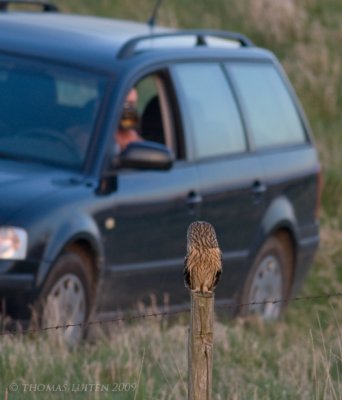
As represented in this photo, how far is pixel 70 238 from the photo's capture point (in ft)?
27.3

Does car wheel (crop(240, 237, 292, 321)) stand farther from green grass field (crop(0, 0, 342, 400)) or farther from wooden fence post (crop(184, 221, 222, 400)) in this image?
wooden fence post (crop(184, 221, 222, 400))

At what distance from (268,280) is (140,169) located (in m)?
1.75

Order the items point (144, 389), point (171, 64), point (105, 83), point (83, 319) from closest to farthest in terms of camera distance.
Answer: point (144, 389) < point (83, 319) < point (105, 83) < point (171, 64)

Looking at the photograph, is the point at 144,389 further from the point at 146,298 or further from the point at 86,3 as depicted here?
the point at 86,3

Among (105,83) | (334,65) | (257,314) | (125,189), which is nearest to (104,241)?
(125,189)

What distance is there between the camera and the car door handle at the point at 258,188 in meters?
10.1

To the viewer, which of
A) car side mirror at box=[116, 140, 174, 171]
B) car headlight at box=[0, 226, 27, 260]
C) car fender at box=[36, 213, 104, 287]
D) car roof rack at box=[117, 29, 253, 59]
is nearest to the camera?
car headlight at box=[0, 226, 27, 260]

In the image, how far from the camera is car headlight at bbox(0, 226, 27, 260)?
799 centimetres

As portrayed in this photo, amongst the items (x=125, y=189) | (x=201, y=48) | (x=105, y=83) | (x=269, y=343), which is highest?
(x=201, y=48)

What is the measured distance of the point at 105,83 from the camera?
29.9 feet

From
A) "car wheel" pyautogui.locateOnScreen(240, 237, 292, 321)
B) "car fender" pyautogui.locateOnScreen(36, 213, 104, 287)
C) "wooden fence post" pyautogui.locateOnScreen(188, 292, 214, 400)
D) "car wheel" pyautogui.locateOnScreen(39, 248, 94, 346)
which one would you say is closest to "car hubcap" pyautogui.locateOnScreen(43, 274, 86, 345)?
"car wheel" pyautogui.locateOnScreen(39, 248, 94, 346)

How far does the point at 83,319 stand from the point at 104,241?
0.43 metres

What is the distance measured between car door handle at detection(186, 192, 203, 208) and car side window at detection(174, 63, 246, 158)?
0.91 ft

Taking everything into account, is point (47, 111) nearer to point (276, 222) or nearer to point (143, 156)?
point (143, 156)
